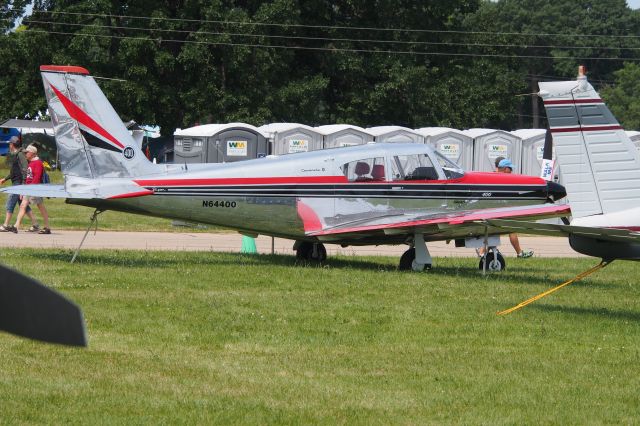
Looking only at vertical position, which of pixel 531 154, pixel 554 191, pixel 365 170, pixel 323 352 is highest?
pixel 531 154

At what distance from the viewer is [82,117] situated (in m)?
14.8

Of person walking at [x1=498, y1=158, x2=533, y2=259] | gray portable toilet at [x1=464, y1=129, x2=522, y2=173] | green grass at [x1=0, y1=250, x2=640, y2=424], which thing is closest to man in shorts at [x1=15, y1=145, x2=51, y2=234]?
green grass at [x1=0, y1=250, x2=640, y2=424]

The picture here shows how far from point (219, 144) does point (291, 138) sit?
117 inches

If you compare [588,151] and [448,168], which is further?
[448,168]

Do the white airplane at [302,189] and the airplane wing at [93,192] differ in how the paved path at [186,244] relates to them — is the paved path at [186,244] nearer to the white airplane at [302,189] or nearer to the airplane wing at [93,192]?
the white airplane at [302,189]

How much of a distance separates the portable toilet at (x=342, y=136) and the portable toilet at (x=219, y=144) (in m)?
2.31

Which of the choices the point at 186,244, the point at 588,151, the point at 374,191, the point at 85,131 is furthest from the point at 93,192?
the point at 588,151

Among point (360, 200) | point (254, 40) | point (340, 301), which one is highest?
point (254, 40)

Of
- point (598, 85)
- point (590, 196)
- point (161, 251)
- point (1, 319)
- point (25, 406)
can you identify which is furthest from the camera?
point (598, 85)

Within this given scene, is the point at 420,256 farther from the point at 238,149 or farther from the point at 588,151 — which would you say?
the point at 238,149

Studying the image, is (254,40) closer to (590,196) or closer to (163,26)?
(163,26)

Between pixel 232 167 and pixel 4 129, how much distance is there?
49836 millimetres

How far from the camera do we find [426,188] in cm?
1602

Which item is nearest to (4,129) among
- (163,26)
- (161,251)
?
(163,26)
